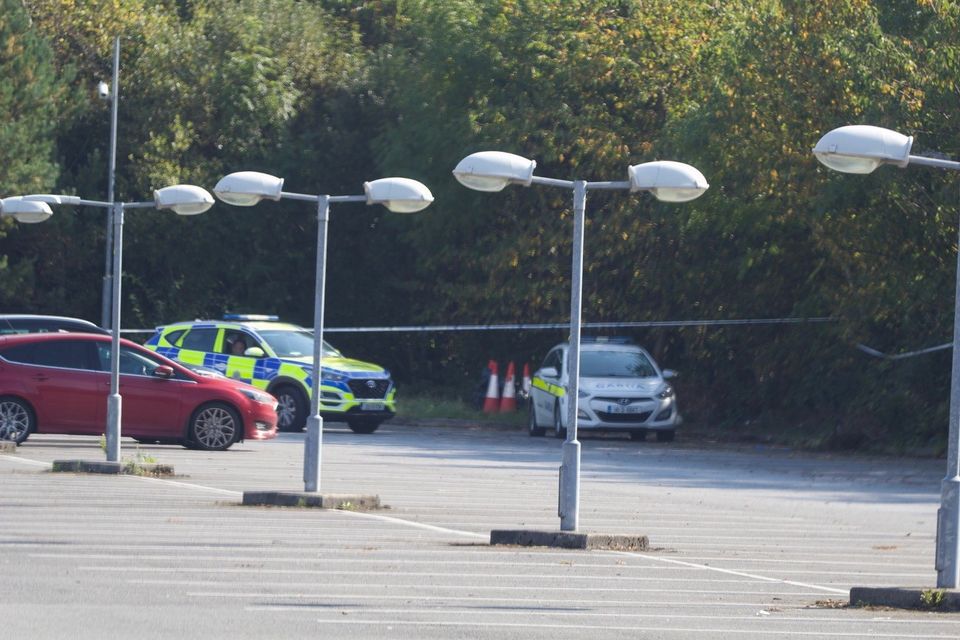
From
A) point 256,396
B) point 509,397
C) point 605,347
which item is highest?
point 605,347

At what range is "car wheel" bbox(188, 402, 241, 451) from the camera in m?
25.5

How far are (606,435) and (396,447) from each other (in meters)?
6.78

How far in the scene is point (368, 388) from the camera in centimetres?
3072

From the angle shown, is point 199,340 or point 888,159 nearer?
point 888,159

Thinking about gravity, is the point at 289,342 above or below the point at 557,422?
above

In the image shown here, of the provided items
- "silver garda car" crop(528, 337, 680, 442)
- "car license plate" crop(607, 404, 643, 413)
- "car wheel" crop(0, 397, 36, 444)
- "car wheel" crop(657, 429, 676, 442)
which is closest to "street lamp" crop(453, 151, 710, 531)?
"car wheel" crop(0, 397, 36, 444)

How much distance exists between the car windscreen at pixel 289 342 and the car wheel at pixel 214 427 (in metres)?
5.03

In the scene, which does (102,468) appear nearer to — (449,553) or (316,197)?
(316,197)

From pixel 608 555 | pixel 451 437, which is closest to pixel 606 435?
pixel 451 437

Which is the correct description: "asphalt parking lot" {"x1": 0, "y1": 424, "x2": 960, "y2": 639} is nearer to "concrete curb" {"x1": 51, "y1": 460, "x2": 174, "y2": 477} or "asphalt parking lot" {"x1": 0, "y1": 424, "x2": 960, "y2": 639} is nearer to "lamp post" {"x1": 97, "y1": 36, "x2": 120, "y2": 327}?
"concrete curb" {"x1": 51, "y1": 460, "x2": 174, "y2": 477}

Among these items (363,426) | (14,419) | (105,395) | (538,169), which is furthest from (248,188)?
(538,169)

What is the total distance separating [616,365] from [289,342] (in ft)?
18.5

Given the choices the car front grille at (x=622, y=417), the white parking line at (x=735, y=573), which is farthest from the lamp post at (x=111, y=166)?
the white parking line at (x=735, y=573)

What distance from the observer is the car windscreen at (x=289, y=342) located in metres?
30.9
